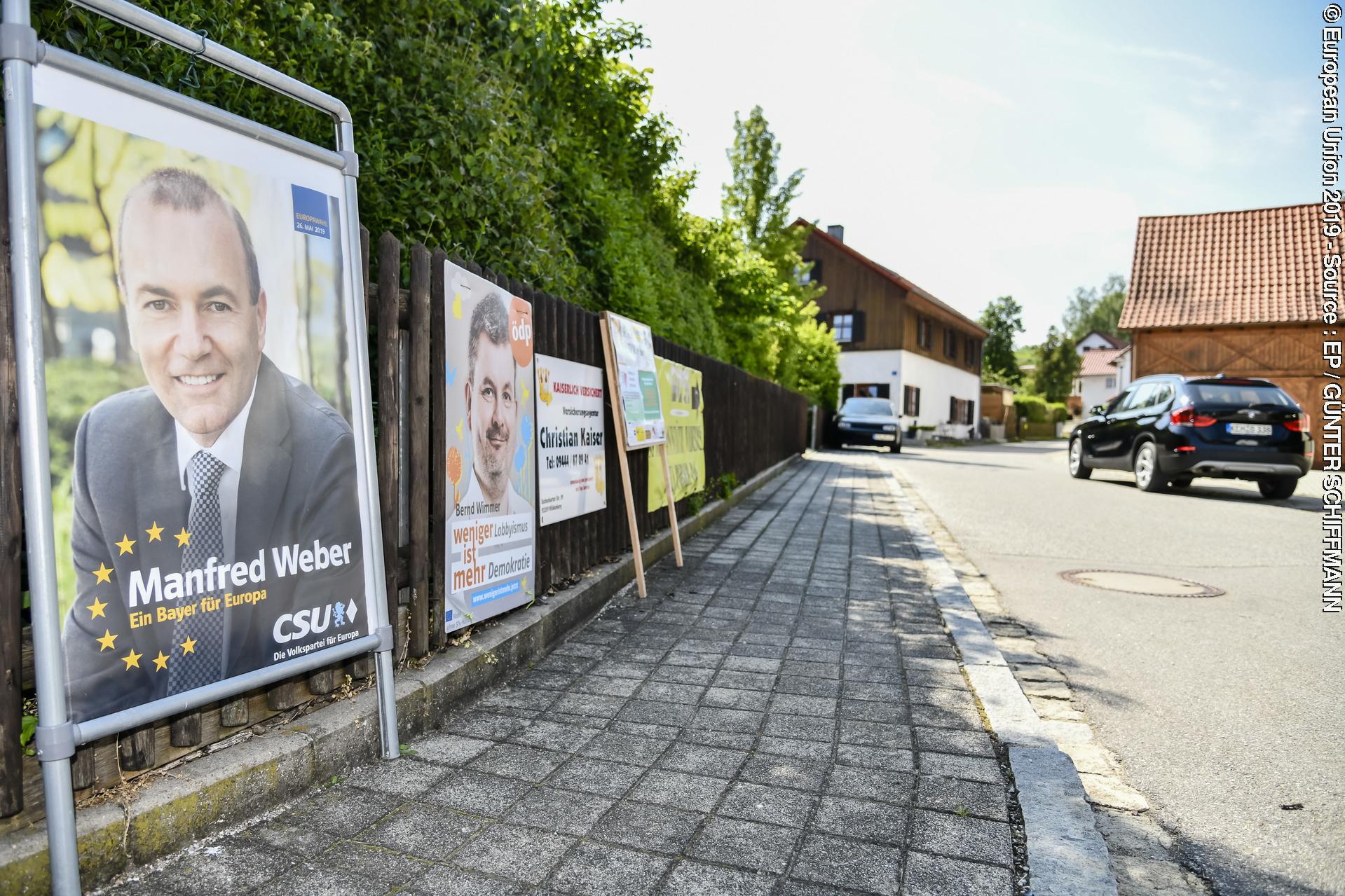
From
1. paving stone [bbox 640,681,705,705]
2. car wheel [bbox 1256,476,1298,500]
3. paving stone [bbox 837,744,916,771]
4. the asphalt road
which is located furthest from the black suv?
paving stone [bbox 837,744,916,771]

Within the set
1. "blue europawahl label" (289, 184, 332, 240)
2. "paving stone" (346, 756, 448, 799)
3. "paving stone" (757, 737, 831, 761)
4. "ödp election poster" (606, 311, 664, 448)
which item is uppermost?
"blue europawahl label" (289, 184, 332, 240)

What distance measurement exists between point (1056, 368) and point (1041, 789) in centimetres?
7913

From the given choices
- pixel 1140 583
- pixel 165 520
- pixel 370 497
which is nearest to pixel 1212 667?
pixel 1140 583

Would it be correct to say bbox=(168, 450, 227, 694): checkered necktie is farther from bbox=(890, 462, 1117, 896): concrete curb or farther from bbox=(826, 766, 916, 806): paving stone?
bbox=(890, 462, 1117, 896): concrete curb

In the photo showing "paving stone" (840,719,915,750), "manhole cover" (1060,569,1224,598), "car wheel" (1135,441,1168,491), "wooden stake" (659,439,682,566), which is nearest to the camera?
"paving stone" (840,719,915,750)

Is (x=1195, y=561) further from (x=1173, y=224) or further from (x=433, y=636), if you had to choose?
(x=1173, y=224)

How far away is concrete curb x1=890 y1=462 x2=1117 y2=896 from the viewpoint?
2.44 m

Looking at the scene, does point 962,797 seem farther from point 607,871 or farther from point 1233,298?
point 1233,298

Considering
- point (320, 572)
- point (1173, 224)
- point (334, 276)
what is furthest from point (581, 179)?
point (1173, 224)

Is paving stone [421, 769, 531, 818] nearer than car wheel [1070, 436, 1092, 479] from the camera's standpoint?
Yes

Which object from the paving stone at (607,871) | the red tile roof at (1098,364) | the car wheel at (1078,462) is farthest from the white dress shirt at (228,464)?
the red tile roof at (1098,364)

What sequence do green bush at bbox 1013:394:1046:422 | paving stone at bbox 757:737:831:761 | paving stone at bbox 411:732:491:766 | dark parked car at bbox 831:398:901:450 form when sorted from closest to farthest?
paving stone at bbox 411:732:491:766 → paving stone at bbox 757:737:831:761 → dark parked car at bbox 831:398:901:450 → green bush at bbox 1013:394:1046:422

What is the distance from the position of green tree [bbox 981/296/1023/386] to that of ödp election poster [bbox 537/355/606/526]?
246 feet

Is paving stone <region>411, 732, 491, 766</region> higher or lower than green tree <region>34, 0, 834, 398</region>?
lower
